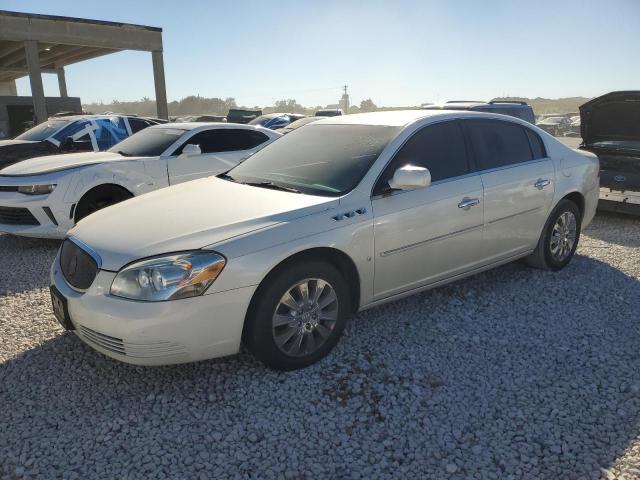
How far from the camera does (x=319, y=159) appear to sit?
151 inches

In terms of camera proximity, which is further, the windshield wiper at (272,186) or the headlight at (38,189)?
the headlight at (38,189)

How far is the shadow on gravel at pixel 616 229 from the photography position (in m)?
6.28

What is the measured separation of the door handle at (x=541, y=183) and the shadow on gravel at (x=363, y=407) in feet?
4.09

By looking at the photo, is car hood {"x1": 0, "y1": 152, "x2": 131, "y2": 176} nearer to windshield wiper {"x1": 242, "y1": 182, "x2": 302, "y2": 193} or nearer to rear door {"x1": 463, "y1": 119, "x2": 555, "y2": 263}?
windshield wiper {"x1": 242, "y1": 182, "x2": 302, "y2": 193}

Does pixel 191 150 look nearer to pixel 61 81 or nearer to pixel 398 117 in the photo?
pixel 398 117

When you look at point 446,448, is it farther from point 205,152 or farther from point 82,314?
point 205,152

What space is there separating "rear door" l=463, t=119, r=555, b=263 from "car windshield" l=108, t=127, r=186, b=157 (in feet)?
13.6

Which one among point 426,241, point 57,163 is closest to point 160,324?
point 426,241

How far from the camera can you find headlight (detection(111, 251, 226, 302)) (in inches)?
108

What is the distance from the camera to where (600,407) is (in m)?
2.86

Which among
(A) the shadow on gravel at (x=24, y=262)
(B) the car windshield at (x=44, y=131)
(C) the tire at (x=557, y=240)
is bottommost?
(A) the shadow on gravel at (x=24, y=262)

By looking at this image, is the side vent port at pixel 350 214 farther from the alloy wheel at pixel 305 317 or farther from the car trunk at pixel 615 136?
the car trunk at pixel 615 136

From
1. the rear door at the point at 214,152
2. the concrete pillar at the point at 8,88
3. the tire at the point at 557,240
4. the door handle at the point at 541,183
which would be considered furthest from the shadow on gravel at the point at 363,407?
the concrete pillar at the point at 8,88

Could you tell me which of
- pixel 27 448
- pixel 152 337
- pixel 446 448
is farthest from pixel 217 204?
pixel 446 448
